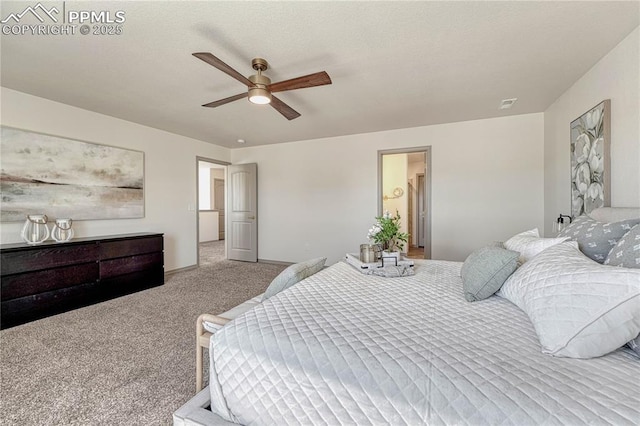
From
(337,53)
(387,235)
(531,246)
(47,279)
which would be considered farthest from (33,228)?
(531,246)

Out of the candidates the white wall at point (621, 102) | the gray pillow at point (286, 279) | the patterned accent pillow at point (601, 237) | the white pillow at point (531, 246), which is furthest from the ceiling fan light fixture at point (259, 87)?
the white wall at point (621, 102)

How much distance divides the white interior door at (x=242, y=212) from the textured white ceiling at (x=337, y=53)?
2196 millimetres

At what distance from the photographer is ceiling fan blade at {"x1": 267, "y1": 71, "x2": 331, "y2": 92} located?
202 centimetres

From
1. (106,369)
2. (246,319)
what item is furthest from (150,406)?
(246,319)

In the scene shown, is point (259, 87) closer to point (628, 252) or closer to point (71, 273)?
point (628, 252)

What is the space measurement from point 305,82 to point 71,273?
332cm

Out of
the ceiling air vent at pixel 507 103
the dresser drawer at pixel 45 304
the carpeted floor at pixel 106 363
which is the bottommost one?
the carpeted floor at pixel 106 363

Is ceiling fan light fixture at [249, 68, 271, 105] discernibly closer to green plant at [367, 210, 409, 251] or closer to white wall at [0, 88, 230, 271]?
green plant at [367, 210, 409, 251]

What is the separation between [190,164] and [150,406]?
418 centimetres

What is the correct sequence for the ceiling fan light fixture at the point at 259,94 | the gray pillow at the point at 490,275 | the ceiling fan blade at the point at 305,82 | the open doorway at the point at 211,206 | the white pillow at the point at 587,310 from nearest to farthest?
the white pillow at the point at 587,310 → the gray pillow at the point at 490,275 → the ceiling fan blade at the point at 305,82 → the ceiling fan light fixture at the point at 259,94 → the open doorway at the point at 211,206

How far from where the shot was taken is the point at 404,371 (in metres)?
0.85

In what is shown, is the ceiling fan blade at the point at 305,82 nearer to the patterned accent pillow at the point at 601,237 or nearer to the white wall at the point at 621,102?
the patterned accent pillow at the point at 601,237

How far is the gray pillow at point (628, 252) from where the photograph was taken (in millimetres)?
1114

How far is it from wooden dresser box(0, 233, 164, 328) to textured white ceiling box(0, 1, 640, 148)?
5.73 ft
